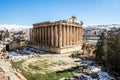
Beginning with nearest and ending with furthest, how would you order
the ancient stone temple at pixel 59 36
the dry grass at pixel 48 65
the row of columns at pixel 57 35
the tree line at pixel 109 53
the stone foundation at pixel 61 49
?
the dry grass at pixel 48 65 → the tree line at pixel 109 53 → the stone foundation at pixel 61 49 → the ancient stone temple at pixel 59 36 → the row of columns at pixel 57 35

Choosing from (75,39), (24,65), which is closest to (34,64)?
(24,65)

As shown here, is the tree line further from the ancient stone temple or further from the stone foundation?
the ancient stone temple

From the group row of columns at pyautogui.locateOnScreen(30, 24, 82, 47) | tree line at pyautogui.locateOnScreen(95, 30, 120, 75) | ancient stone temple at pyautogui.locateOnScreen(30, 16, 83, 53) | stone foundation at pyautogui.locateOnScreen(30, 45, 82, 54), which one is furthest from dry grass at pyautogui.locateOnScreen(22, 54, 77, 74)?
row of columns at pyautogui.locateOnScreen(30, 24, 82, 47)

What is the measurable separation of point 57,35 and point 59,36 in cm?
88

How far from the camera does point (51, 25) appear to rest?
45281 millimetres

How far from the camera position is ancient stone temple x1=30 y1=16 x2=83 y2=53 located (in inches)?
1724

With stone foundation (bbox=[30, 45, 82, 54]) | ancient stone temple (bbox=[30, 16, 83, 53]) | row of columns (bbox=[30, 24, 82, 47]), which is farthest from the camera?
row of columns (bbox=[30, 24, 82, 47])

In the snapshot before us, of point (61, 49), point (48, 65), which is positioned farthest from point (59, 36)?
point (48, 65)

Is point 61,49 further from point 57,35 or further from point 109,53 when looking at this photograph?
point 109,53

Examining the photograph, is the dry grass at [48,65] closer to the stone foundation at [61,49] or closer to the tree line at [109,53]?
the stone foundation at [61,49]

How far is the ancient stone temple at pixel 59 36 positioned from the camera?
43.8m

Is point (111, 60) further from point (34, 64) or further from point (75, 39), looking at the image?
point (75, 39)

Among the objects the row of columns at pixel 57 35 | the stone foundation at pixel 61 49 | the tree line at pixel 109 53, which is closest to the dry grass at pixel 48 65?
the stone foundation at pixel 61 49

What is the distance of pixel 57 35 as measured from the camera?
44.2 meters
